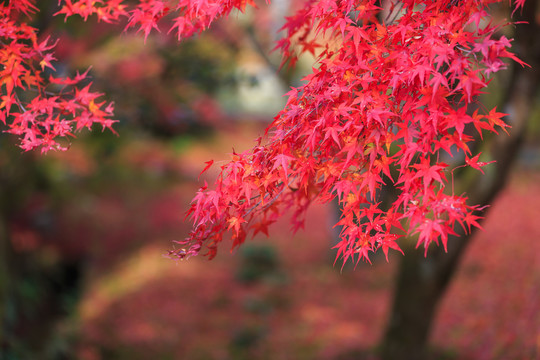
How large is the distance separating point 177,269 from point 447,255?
23.1 ft

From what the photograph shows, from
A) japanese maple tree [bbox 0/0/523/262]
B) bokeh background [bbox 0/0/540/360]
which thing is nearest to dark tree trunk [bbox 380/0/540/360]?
bokeh background [bbox 0/0/540/360]

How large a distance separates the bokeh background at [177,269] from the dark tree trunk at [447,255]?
1.25 feet

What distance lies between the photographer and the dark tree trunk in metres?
3.83

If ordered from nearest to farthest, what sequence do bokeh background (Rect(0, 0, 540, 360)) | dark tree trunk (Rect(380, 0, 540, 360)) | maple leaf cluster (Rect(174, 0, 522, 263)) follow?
maple leaf cluster (Rect(174, 0, 522, 263)) < dark tree trunk (Rect(380, 0, 540, 360)) < bokeh background (Rect(0, 0, 540, 360))

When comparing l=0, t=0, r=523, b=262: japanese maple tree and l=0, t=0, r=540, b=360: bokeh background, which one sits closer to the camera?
l=0, t=0, r=523, b=262: japanese maple tree

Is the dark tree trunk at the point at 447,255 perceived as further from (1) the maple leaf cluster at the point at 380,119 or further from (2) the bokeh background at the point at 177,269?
(1) the maple leaf cluster at the point at 380,119

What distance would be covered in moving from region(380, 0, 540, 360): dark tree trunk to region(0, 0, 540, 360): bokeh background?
38 cm

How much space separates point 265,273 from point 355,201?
304 inches

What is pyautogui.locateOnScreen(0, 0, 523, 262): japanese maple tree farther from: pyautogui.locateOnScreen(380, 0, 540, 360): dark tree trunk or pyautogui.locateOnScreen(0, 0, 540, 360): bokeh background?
pyautogui.locateOnScreen(0, 0, 540, 360): bokeh background

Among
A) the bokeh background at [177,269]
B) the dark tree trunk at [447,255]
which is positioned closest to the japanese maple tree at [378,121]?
the dark tree trunk at [447,255]

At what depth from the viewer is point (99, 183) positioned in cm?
1184

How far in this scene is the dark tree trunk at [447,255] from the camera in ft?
12.6

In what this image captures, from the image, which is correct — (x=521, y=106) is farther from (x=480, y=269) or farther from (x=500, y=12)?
(x=480, y=269)

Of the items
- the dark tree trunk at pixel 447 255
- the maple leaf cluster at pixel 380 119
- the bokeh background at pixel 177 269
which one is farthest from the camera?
the bokeh background at pixel 177 269
